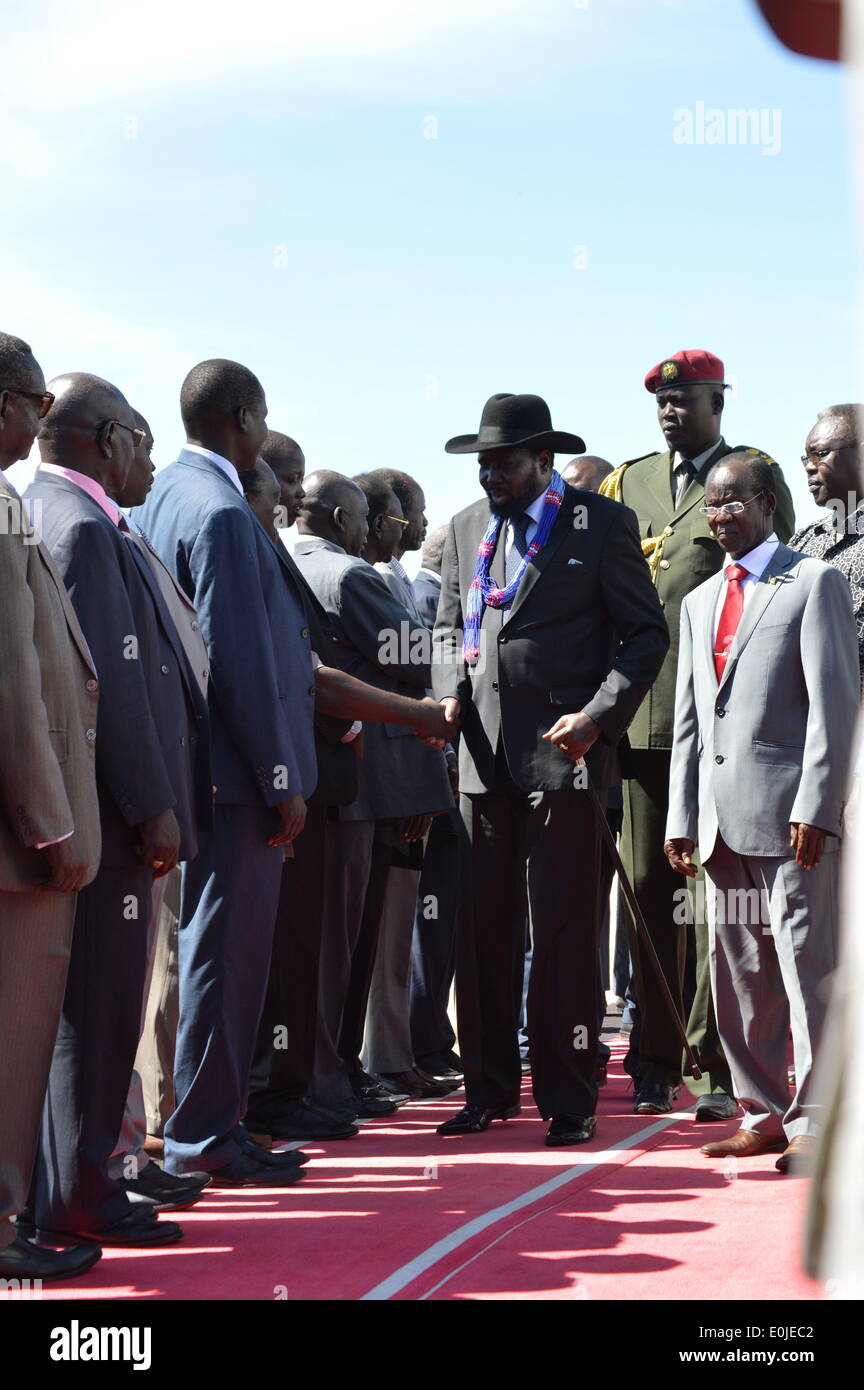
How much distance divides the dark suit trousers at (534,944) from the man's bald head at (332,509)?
1393 mm

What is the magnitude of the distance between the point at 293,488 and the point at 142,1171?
3434mm

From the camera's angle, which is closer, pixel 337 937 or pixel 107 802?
pixel 107 802

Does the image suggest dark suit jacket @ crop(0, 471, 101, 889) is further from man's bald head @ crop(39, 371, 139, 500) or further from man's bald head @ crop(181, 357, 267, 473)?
man's bald head @ crop(181, 357, 267, 473)

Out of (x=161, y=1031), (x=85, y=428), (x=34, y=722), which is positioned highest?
(x=85, y=428)

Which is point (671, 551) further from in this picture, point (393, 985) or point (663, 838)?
point (393, 985)

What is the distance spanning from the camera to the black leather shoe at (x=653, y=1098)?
6.95m

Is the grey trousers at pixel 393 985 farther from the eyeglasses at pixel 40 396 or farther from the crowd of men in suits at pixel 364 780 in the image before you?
the eyeglasses at pixel 40 396

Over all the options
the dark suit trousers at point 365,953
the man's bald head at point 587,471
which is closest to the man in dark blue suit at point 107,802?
the dark suit trousers at point 365,953

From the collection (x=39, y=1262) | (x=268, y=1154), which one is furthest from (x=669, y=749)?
(x=39, y=1262)

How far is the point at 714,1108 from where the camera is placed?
6.71 m

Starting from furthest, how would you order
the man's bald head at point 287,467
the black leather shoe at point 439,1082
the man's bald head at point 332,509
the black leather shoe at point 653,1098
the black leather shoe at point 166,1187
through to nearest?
the black leather shoe at point 439,1082 → the man's bald head at point 287,467 → the man's bald head at point 332,509 → the black leather shoe at point 653,1098 → the black leather shoe at point 166,1187

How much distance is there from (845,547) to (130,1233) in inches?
158

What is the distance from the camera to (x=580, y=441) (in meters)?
6.67
